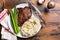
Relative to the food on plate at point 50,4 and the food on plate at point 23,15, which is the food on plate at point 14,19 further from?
the food on plate at point 50,4

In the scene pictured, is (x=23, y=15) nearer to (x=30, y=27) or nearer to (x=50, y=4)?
(x=30, y=27)

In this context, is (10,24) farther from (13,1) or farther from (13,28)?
(13,1)

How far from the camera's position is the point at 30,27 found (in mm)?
1500

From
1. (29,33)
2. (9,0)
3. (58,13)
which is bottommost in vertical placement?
(29,33)

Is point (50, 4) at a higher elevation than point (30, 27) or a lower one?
higher

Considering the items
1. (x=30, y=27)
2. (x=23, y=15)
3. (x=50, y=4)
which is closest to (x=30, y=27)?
(x=30, y=27)

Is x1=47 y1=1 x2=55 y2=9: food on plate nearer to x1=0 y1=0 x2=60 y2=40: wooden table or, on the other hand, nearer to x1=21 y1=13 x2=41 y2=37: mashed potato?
x1=0 y1=0 x2=60 y2=40: wooden table

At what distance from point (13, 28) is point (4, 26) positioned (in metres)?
0.07

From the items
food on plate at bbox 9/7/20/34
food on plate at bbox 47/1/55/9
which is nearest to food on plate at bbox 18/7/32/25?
food on plate at bbox 9/7/20/34

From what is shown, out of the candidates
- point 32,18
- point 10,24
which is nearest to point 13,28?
point 10,24

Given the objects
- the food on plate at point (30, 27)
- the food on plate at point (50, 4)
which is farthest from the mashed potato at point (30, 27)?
the food on plate at point (50, 4)

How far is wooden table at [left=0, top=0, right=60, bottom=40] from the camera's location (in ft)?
5.05

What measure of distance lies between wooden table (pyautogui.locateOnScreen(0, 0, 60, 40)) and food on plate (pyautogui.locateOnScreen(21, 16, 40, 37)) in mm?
55

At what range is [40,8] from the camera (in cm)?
165
